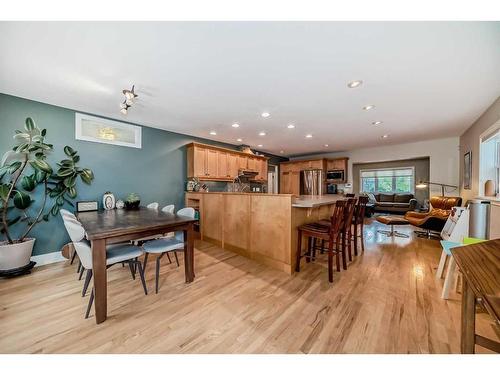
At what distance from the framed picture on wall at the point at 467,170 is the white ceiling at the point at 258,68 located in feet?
3.06

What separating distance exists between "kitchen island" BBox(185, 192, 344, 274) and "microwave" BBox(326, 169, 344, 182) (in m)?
3.37

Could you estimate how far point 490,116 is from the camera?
2820 mm

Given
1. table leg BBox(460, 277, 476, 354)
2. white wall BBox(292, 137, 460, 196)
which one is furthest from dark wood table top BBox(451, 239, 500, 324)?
white wall BBox(292, 137, 460, 196)

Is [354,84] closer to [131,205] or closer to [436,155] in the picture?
[131,205]

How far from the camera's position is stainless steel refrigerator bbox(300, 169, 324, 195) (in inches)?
262

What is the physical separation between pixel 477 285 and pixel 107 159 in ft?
14.9

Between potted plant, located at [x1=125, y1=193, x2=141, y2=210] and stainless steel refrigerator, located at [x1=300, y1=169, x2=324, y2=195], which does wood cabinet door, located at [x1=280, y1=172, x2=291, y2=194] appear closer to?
stainless steel refrigerator, located at [x1=300, y1=169, x2=324, y2=195]

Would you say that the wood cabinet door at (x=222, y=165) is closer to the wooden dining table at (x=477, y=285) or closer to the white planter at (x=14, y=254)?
the white planter at (x=14, y=254)

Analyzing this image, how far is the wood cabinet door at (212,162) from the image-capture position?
4.62 m

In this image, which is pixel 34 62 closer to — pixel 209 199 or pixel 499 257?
pixel 209 199

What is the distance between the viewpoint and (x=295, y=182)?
7141 mm

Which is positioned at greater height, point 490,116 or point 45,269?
point 490,116
